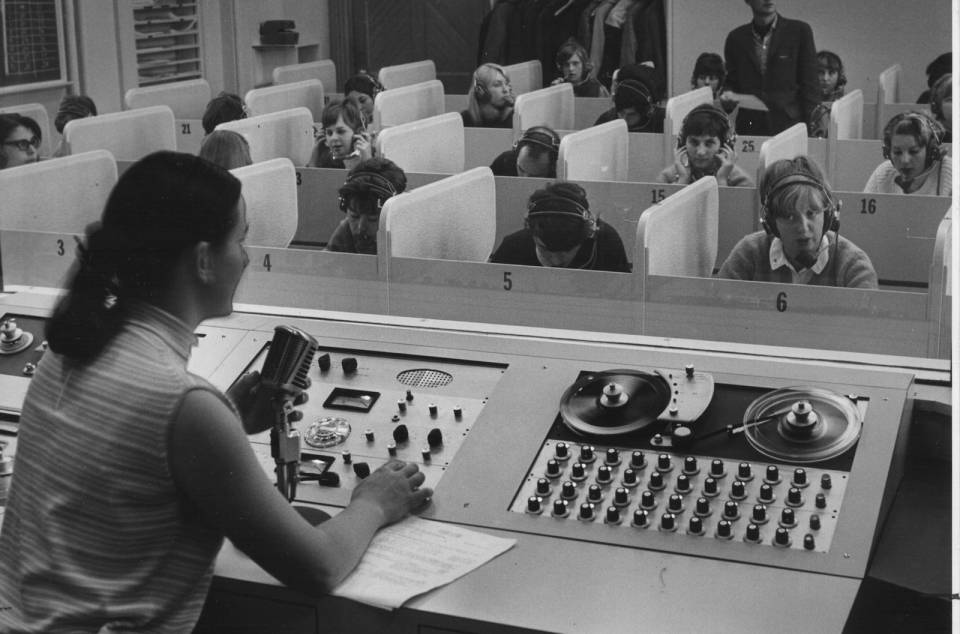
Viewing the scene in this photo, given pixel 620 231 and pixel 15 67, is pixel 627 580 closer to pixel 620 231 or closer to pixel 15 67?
pixel 620 231

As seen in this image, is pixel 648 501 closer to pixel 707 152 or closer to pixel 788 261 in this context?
pixel 788 261

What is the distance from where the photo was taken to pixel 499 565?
1.27m

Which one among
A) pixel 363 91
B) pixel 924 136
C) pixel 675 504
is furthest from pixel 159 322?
pixel 363 91

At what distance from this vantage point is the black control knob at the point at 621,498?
135 centimetres

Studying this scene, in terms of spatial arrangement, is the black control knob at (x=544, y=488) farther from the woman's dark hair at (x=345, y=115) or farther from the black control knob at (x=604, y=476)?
the woman's dark hair at (x=345, y=115)

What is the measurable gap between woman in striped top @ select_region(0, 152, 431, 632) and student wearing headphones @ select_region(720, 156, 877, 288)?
168cm

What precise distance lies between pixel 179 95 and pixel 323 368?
4.08 meters

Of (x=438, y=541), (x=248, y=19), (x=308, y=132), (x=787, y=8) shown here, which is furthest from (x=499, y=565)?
(x=787, y=8)

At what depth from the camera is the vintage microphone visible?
4.49 ft

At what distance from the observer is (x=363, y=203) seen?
9.82ft

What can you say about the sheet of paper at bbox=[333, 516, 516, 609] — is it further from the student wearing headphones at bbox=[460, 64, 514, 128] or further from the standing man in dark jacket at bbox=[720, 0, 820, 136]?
the standing man in dark jacket at bbox=[720, 0, 820, 136]

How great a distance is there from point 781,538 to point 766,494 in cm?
9

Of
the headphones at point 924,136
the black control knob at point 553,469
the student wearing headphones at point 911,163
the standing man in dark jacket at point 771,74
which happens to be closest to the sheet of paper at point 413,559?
the black control knob at point 553,469

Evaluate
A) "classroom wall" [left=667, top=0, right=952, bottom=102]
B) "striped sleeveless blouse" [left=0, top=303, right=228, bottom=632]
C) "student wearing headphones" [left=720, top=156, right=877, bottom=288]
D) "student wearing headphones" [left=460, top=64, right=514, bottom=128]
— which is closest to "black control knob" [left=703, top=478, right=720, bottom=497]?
"striped sleeveless blouse" [left=0, top=303, right=228, bottom=632]
